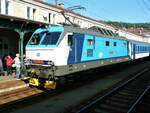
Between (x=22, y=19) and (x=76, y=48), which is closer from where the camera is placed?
(x=76, y=48)

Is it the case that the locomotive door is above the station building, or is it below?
below

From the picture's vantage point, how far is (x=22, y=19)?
19.1 m

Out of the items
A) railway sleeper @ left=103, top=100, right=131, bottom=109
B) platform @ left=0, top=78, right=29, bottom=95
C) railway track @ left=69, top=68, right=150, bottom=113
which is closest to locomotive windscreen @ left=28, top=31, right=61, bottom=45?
platform @ left=0, top=78, right=29, bottom=95

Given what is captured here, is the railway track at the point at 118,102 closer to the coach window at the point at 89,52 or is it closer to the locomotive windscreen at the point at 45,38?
the coach window at the point at 89,52

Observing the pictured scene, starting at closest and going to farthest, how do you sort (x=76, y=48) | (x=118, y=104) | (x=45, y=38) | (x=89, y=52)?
(x=118, y=104), (x=45, y=38), (x=76, y=48), (x=89, y=52)

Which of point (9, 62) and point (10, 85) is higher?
point (9, 62)

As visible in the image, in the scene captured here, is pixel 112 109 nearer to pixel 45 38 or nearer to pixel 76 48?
pixel 76 48

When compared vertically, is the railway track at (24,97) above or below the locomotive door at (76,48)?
below

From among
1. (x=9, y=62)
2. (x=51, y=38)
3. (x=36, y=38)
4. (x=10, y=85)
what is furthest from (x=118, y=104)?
(x=9, y=62)

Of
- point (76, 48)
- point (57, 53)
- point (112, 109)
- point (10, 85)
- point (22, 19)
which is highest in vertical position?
point (22, 19)

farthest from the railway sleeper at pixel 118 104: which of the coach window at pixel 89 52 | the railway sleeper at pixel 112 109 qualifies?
the coach window at pixel 89 52

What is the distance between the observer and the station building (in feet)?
62.6

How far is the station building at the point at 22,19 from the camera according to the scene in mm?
19078

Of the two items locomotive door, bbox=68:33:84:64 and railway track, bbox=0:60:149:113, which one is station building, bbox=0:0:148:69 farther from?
railway track, bbox=0:60:149:113
